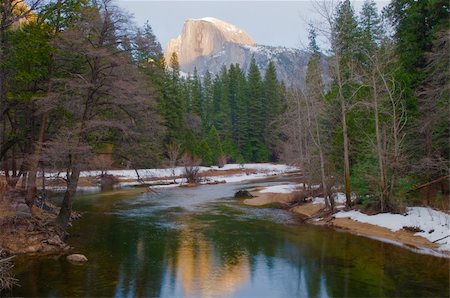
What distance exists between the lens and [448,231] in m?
18.0

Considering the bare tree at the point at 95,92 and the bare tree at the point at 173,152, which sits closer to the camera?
the bare tree at the point at 95,92

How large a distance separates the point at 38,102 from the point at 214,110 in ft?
221

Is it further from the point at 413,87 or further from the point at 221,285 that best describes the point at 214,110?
the point at 221,285

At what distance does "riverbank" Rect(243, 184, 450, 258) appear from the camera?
58.5 feet

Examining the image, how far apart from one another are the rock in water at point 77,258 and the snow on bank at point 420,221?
14019 mm

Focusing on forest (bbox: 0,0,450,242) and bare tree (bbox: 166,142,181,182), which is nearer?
forest (bbox: 0,0,450,242)

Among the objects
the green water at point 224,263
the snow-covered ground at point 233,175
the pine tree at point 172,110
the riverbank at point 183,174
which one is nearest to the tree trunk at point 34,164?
the green water at point 224,263

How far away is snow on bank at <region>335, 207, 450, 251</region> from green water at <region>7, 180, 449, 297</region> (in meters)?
1.82

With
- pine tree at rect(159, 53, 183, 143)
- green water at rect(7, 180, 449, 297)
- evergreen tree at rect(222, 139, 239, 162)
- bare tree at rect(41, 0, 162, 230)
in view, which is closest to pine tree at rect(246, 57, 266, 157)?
evergreen tree at rect(222, 139, 239, 162)

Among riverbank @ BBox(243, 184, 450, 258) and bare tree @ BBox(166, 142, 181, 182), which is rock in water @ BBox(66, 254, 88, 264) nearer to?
riverbank @ BBox(243, 184, 450, 258)

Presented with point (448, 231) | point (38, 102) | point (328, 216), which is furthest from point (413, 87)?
point (38, 102)

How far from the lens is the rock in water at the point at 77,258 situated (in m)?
15.5

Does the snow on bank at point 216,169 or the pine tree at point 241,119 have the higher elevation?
the pine tree at point 241,119

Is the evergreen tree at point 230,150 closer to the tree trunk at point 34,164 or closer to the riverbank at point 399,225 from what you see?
the riverbank at point 399,225
